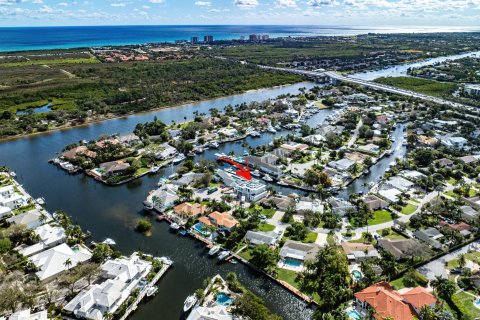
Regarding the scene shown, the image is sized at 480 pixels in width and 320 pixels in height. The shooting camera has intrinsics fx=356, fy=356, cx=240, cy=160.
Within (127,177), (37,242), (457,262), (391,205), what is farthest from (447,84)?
(37,242)

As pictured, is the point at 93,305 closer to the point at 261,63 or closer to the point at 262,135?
the point at 262,135

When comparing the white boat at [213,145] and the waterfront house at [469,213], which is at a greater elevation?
the white boat at [213,145]

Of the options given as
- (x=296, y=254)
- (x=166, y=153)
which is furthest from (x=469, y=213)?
(x=166, y=153)

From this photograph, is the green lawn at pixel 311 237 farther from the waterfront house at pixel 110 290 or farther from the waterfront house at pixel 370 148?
the waterfront house at pixel 370 148

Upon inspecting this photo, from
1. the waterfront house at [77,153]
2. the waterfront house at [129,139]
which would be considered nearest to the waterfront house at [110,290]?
the waterfront house at [77,153]

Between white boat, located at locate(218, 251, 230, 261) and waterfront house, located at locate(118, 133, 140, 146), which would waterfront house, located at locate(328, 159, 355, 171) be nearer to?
white boat, located at locate(218, 251, 230, 261)
